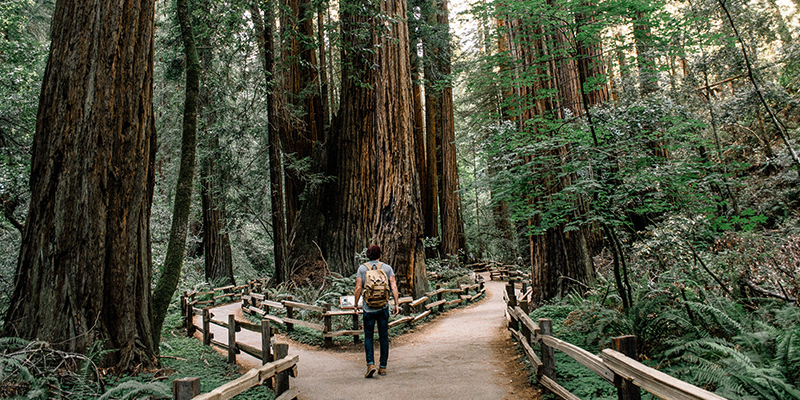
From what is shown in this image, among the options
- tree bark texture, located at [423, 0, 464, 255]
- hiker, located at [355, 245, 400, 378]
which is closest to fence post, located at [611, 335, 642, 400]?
hiker, located at [355, 245, 400, 378]

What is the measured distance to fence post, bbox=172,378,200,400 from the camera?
2.70 meters

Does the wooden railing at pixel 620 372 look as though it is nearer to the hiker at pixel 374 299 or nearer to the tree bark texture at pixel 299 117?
the hiker at pixel 374 299

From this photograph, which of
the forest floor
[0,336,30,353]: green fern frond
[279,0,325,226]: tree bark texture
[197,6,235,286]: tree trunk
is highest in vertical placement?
[279,0,325,226]: tree bark texture

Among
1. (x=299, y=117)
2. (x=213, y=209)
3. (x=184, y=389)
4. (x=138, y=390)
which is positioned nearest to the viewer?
(x=184, y=389)

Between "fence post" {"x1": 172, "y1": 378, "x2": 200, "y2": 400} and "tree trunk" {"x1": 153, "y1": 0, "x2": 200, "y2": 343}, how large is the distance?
9.57ft

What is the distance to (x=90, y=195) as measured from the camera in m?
4.25

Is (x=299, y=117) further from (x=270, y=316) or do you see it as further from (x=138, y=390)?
(x=138, y=390)

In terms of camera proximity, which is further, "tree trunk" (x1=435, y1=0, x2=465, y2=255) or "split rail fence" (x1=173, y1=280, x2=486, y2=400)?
"tree trunk" (x1=435, y1=0, x2=465, y2=255)

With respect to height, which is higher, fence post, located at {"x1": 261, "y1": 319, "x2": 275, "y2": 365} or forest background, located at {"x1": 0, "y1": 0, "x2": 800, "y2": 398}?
forest background, located at {"x1": 0, "y1": 0, "x2": 800, "y2": 398}

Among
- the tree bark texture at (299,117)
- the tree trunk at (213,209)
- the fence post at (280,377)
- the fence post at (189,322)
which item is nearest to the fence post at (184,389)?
the fence post at (280,377)

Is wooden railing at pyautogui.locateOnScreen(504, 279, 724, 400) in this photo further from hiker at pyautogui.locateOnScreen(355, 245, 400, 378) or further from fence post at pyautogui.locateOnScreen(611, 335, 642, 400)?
hiker at pyautogui.locateOnScreen(355, 245, 400, 378)

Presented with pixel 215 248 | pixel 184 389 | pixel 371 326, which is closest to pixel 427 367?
pixel 371 326

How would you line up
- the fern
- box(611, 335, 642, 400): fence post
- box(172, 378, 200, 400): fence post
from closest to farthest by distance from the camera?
1. box(172, 378, 200, 400): fence post
2. box(611, 335, 642, 400): fence post
3. the fern

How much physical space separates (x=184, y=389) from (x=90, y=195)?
274cm
